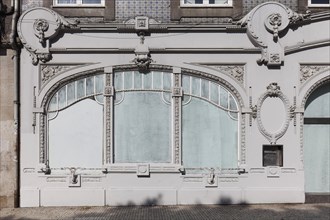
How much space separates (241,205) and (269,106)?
9.03 feet

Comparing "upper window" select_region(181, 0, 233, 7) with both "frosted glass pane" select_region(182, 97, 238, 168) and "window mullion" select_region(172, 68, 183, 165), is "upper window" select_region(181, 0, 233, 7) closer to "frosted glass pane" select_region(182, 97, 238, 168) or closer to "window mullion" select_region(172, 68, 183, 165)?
"window mullion" select_region(172, 68, 183, 165)

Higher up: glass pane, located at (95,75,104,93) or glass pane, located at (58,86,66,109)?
glass pane, located at (95,75,104,93)

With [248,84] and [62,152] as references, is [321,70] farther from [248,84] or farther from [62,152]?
[62,152]

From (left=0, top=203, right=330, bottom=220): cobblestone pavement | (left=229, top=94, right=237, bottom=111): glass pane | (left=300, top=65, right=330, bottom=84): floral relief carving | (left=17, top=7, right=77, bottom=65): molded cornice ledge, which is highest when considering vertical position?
(left=17, top=7, right=77, bottom=65): molded cornice ledge

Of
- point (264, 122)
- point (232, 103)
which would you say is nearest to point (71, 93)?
point (232, 103)

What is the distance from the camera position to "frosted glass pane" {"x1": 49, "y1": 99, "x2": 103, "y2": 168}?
35.3 ft

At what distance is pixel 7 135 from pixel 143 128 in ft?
11.7

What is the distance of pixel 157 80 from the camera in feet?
35.8

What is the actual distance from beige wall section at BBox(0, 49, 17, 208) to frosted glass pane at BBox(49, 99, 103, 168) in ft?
3.24

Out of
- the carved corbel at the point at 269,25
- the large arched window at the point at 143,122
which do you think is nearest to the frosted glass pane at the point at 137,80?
the large arched window at the point at 143,122

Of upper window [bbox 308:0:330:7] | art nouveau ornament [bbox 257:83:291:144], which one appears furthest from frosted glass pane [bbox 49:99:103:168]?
upper window [bbox 308:0:330:7]

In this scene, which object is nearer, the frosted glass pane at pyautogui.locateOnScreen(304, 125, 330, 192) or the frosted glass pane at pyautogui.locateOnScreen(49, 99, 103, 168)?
the frosted glass pane at pyautogui.locateOnScreen(49, 99, 103, 168)

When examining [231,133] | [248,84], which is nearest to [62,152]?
[231,133]

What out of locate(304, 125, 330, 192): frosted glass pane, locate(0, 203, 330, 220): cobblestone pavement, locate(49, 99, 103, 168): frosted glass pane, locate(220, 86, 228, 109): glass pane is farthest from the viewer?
locate(304, 125, 330, 192): frosted glass pane
